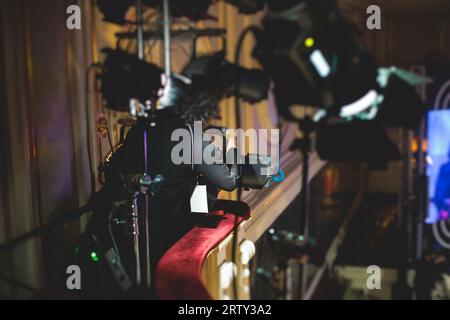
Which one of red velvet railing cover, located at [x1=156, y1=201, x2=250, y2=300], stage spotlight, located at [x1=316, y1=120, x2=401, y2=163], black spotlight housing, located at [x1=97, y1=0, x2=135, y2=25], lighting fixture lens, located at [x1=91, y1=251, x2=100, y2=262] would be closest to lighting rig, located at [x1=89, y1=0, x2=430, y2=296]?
stage spotlight, located at [x1=316, y1=120, x2=401, y2=163]

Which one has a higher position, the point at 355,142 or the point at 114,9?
the point at 114,9

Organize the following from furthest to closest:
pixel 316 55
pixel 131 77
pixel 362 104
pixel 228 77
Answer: pixel 228 77 → pixel 131 77 → pixel 362 104 → pixel 316 55

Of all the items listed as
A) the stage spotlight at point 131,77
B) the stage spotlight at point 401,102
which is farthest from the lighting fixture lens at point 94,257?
the stage spotlight at point 401,102

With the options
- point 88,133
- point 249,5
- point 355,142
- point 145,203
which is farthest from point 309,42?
point 88,133

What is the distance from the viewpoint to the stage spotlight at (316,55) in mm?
1668

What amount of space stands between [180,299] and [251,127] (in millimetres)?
3985

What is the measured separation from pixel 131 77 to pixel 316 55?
0.87 m

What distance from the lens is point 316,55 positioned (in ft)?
5.58

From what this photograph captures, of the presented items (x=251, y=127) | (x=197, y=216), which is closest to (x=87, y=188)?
(x=197, y=216)

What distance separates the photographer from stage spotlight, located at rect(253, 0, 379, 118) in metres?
1.67

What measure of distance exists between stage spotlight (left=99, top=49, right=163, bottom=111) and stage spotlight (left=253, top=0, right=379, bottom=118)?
1.81 ft

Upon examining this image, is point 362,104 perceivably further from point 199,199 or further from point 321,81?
point 199,199

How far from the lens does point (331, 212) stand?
7668 millimetres
